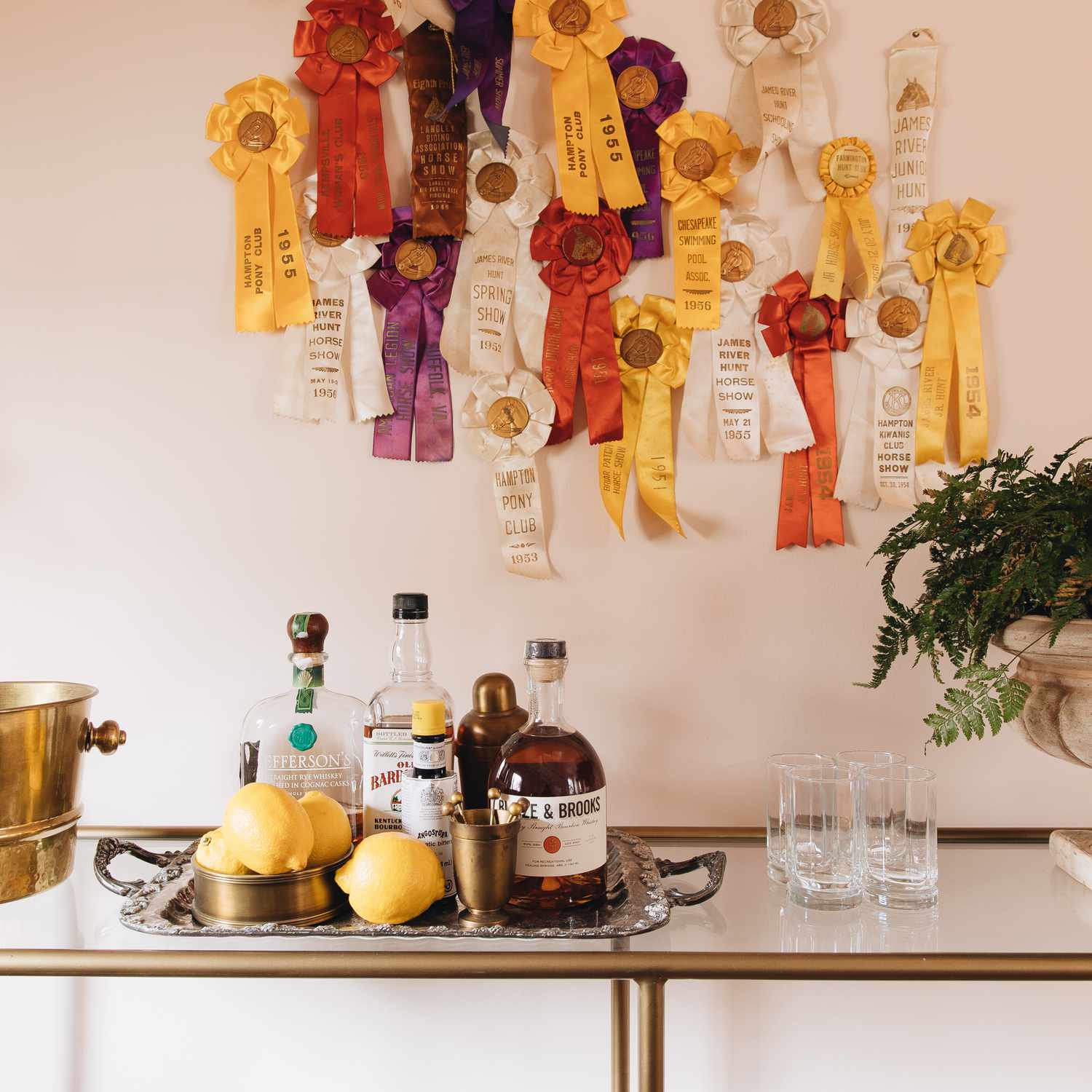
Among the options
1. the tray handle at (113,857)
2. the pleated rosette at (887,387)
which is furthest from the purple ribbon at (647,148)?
the tray handle at (113,857)

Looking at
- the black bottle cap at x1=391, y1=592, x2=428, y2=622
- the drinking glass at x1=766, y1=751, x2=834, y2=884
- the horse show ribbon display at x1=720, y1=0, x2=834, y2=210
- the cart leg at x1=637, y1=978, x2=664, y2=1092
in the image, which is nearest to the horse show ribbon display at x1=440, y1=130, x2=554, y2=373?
the horse show ribbon display at x1=720, y1=0, x2=834, y2=210

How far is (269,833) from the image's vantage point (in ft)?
2.69

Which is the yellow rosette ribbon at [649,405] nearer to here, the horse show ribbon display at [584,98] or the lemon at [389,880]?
the horse show ribbon display at [584,98]

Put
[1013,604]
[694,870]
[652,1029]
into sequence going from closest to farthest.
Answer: [652,1029] → [1013,604] → [694,870]

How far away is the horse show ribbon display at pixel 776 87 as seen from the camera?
1.18m

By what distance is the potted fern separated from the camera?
35.2 inches

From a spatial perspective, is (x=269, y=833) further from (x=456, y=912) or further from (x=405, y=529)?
(x=405, y=529)

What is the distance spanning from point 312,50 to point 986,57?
863mm

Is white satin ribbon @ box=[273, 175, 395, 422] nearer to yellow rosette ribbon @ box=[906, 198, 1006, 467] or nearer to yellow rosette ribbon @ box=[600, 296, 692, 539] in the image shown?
yellow rosette ribbon @ box=[600, 296, 692, 539]

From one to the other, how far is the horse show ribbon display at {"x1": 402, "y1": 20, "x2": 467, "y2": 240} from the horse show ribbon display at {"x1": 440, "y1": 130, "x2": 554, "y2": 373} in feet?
0.07

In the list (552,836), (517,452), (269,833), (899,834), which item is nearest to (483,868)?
(552,836)

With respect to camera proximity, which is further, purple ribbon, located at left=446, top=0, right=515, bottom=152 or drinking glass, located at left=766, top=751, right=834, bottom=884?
purple ribbon, located at left=446, top=0, right=515, bottom=152

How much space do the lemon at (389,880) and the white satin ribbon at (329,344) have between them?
58 cm

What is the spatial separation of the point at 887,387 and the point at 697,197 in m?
A: 0.34
